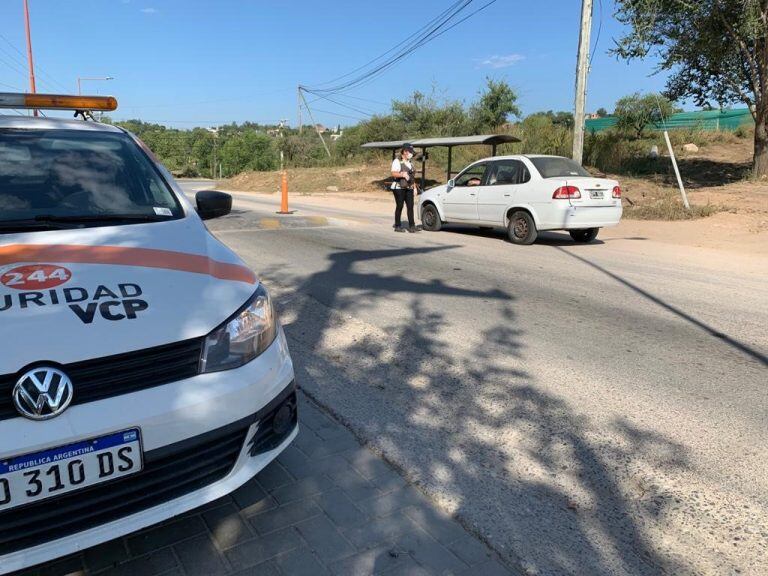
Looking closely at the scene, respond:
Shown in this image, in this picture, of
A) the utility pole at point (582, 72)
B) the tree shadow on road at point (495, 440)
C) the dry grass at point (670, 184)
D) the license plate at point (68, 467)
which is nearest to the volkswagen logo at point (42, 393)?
the license plate at point (68, 467)

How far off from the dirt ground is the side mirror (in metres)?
9.83

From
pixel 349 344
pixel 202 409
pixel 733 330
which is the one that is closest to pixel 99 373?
pixel 202 409

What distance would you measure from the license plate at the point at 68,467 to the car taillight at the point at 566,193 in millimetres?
9365

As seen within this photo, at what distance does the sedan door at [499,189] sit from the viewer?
11.1 metres

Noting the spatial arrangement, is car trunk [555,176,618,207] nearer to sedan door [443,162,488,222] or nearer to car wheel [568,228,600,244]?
car wheel [568,228,600,244]

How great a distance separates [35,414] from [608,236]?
1246 cm

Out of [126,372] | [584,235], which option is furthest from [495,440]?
[584,235]

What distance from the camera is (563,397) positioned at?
13.3ft

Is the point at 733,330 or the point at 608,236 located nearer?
the point at 733,330

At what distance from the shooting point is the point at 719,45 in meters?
18.0

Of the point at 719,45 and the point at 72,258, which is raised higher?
the point at 719,45

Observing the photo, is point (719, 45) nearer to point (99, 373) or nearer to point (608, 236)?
point (608, 236)

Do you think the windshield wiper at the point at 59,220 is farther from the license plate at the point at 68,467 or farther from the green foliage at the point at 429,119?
the green foliage at the point at 429,119

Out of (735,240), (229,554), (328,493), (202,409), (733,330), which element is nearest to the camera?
(202,409)
